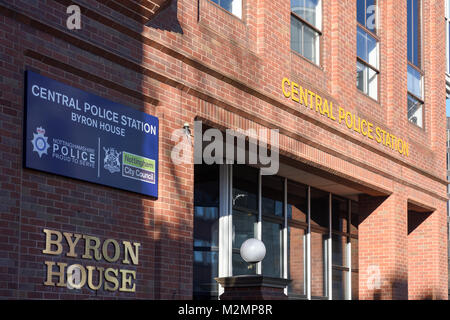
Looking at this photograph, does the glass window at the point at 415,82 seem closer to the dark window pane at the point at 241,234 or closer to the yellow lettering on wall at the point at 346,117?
the yellow lettering on wall at the point at 346,117

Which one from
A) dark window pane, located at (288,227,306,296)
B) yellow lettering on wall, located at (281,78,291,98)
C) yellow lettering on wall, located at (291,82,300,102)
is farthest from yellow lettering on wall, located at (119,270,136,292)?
dark window pane, located at (288,227,306,296)

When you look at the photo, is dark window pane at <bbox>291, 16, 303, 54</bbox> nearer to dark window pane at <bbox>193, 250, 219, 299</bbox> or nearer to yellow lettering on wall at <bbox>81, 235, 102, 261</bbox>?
dark window pane at <bbox>193, 250, 219, 299</bbox>

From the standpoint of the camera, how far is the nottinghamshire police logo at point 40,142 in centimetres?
930

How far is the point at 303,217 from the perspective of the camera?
1814cm

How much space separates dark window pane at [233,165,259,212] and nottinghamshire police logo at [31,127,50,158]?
22.0 feet

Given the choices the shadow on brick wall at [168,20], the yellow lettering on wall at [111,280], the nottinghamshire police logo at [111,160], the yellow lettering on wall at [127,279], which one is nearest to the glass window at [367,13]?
the shadow on brick wall at [168,20]

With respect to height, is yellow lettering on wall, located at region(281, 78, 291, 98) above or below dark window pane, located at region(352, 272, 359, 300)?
above

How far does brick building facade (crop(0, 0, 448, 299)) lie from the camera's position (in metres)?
9.46

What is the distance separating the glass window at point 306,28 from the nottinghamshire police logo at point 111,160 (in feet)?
18.7

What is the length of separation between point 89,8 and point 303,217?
30.0ft

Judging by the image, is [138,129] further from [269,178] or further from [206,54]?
[269,178]

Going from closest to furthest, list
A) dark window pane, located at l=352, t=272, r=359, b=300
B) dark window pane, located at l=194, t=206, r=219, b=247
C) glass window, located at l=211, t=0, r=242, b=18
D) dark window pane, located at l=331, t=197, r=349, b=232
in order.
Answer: glass window, located at l=211, t=0, r=242, b=18 < dark window pane, located at l=194, t=206, r=219, b=247 < dark window pane, located at l=331, t=197, r=349, b=232 < dark window pane, located at l=352, t=272, r=359, b=300

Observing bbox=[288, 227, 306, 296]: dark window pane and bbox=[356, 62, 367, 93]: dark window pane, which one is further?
bbox=[356, 62, 367, 93]: dark window pane

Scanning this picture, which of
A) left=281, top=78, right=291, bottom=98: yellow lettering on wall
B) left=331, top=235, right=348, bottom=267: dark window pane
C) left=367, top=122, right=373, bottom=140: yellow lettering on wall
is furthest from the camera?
left=331, top=235, right=348, bottom=267: dark window pane
